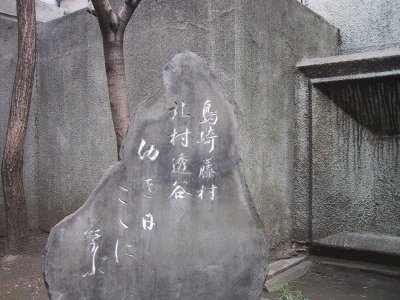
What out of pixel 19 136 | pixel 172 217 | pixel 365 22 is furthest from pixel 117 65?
pixel 365 22

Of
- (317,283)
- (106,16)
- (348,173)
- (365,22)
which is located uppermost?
(365,22)

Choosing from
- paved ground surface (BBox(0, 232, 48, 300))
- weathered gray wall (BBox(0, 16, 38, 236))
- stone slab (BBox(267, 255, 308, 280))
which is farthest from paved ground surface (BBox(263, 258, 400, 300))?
weathered gray wall (BBox(0, 16, 38, 236))

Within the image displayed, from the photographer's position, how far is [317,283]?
12.4 feet

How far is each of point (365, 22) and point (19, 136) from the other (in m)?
3.98

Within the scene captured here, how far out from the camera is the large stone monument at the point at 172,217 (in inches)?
90.7

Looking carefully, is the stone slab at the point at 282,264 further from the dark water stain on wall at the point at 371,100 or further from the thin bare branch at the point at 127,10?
the thin bare branch at the point at 127,10

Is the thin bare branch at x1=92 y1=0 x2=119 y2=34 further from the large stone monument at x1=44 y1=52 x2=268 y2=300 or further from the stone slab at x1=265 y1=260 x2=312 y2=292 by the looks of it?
the stone slab at x1=265 y1=260 x2=312 y2=292

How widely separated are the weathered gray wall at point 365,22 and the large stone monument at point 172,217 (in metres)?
3.20

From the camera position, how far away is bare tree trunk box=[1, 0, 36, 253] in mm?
4289

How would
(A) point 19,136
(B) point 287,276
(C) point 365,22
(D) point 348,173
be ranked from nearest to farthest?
(B) point 287,276 → (D) point 348,173 → (A) point 19,136 → (C) point 365,22

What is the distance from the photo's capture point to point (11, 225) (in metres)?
4.31

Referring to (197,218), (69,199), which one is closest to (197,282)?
(197,218)

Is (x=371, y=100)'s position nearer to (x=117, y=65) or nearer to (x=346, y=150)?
(x=346, y=150)

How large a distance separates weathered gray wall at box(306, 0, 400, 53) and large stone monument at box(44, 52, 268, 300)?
3.20 meters
